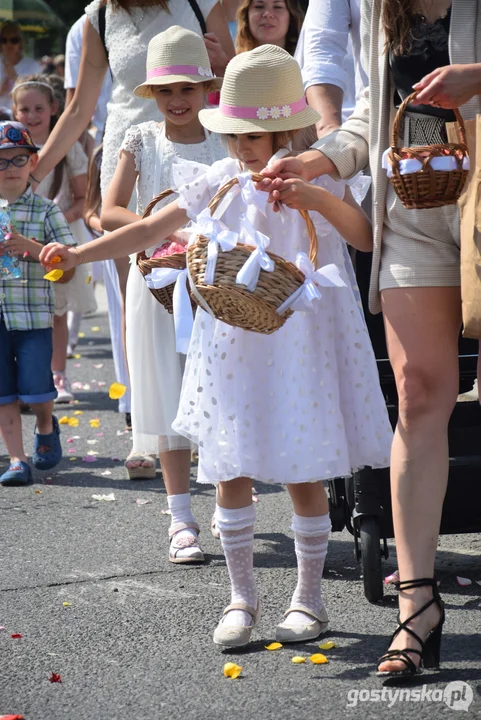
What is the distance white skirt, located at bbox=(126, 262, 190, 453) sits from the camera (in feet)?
15.7

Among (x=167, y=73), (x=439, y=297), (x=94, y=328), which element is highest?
(x=167, y=73)

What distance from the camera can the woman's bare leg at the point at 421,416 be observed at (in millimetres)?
3338

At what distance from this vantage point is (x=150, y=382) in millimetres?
4816

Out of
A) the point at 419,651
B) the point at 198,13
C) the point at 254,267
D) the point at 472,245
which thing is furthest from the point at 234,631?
the point at 198,13

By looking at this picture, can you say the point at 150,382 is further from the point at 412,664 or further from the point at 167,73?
the point at 412,664

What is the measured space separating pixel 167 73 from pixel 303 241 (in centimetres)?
133

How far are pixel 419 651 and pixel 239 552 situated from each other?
687mm

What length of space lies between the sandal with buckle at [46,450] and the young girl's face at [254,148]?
108 inches

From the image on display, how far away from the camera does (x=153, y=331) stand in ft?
15.9

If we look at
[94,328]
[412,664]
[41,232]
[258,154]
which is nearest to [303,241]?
A: [258,154]

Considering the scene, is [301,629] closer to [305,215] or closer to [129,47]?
[305,215]

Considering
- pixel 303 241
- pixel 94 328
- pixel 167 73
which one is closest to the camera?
pixel 303 241

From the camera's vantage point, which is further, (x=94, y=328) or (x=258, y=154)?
(x=94, y=328)

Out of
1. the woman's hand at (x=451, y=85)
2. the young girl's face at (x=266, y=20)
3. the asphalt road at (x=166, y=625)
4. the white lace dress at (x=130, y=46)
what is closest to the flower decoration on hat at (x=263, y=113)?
the woman's hand at (x=451, y=85)
